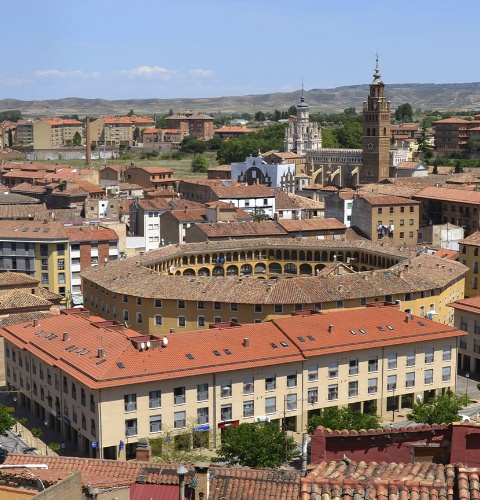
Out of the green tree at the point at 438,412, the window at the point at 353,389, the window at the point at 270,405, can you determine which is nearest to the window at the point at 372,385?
the window at the point at 353,389

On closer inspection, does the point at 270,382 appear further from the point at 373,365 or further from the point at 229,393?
the point at 373,365

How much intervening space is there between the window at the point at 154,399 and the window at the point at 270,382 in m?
5.74

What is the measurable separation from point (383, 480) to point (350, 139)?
561 feet

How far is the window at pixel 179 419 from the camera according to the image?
46250 millimetres

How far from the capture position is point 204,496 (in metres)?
20.3

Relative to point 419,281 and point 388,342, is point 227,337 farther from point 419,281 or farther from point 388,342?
point 419,281

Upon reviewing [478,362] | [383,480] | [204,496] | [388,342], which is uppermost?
[383,480]

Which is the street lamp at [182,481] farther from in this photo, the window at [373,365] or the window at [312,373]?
the window at [373,365]

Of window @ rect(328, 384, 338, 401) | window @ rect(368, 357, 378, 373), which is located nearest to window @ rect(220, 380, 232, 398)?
window @ rect(328, 384, 338, 401)

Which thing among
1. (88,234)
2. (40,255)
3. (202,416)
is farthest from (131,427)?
(88,234)

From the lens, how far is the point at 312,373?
4978 cm

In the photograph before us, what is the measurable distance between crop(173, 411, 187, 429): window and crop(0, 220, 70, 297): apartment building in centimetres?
3346

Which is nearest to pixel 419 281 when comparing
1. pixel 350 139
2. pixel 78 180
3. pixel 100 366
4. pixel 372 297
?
pixel 372 297

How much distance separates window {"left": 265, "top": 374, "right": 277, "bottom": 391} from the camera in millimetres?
48469
